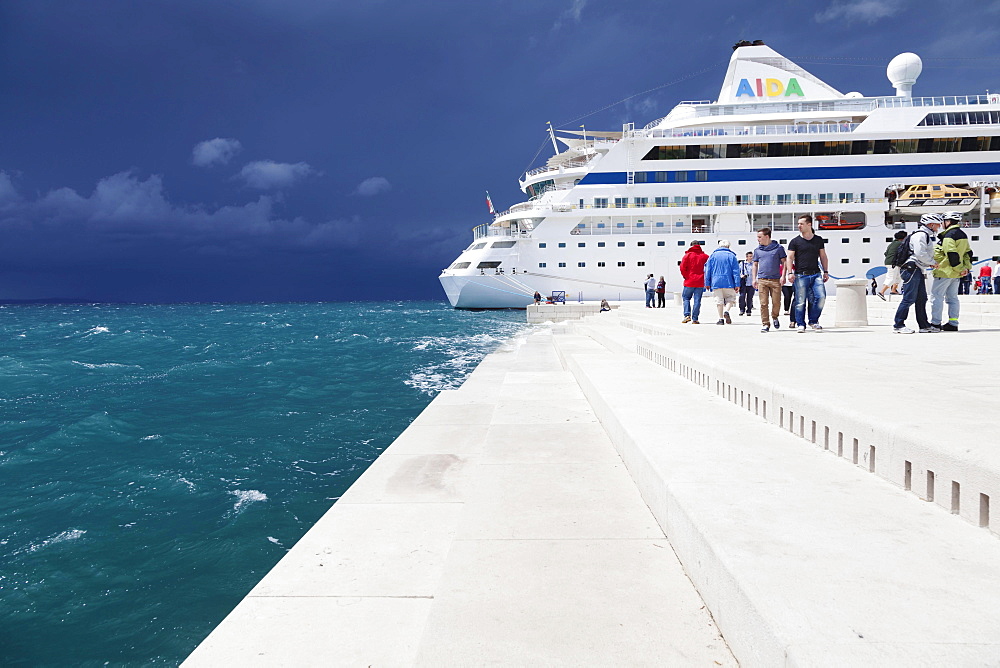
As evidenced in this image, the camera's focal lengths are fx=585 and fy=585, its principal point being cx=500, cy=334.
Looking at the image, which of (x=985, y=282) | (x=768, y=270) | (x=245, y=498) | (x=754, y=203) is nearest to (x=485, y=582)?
(x=245, y=498)

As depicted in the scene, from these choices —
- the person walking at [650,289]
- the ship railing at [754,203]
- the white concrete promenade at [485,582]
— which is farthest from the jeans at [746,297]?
the ship railing at [754,203]

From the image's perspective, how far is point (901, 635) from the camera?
1357mm

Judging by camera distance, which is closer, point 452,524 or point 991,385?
point 452,524

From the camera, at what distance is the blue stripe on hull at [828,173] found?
3762 cm

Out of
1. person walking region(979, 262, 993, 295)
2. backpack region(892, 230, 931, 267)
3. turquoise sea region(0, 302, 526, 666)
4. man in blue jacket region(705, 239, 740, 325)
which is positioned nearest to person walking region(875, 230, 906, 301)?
backpack region(892, 230, 931, 267)

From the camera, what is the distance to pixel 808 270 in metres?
8.41

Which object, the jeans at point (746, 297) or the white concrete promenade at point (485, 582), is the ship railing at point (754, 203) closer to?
the jeans at point (746, 297)

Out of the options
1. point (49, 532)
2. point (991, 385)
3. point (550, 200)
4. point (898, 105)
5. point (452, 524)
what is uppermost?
point (898, 105)

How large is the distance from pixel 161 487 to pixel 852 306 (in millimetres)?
10316

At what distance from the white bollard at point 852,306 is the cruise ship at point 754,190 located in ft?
91.4

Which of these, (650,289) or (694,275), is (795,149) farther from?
(694,275)

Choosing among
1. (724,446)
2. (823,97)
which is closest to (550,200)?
(823,97)

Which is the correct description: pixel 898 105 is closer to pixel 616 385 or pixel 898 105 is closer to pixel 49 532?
pixel 616 385

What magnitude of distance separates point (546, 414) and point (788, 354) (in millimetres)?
2416
